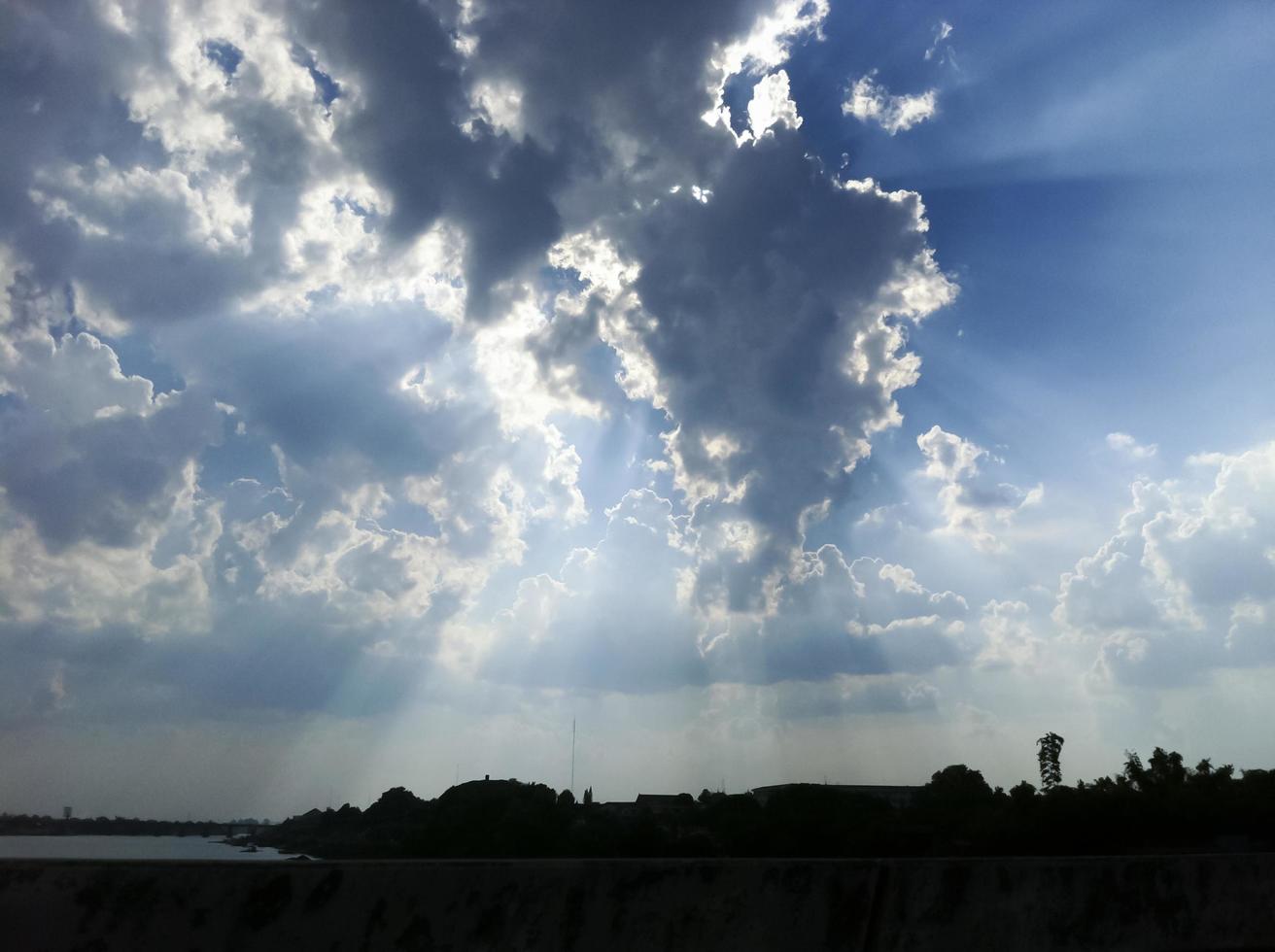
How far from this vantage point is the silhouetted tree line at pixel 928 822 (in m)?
64.8

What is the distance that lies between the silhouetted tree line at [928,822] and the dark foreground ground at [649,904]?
4941 centimetres

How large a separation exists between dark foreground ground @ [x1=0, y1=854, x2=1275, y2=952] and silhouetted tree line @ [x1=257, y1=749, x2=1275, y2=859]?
4941 cm

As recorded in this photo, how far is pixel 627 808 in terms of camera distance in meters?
160

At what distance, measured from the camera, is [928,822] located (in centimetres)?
8688

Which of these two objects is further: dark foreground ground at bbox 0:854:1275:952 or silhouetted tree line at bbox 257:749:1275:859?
silhouetted tree line at bbox 257:749:1275:859

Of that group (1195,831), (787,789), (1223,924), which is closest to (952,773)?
(787,789)

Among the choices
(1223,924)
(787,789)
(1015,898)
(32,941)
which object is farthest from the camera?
(787,789)

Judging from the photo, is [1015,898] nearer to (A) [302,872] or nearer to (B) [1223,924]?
(B) [1223,924]

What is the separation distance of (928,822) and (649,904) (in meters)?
92.3

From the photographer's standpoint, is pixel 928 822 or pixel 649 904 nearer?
pixel 649 904

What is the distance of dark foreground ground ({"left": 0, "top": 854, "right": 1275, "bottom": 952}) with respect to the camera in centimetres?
353

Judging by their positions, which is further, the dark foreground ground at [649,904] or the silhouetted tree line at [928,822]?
the silhouetted tree line at [928,822]

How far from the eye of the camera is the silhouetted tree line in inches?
2552

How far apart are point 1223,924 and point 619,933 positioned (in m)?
3.80
